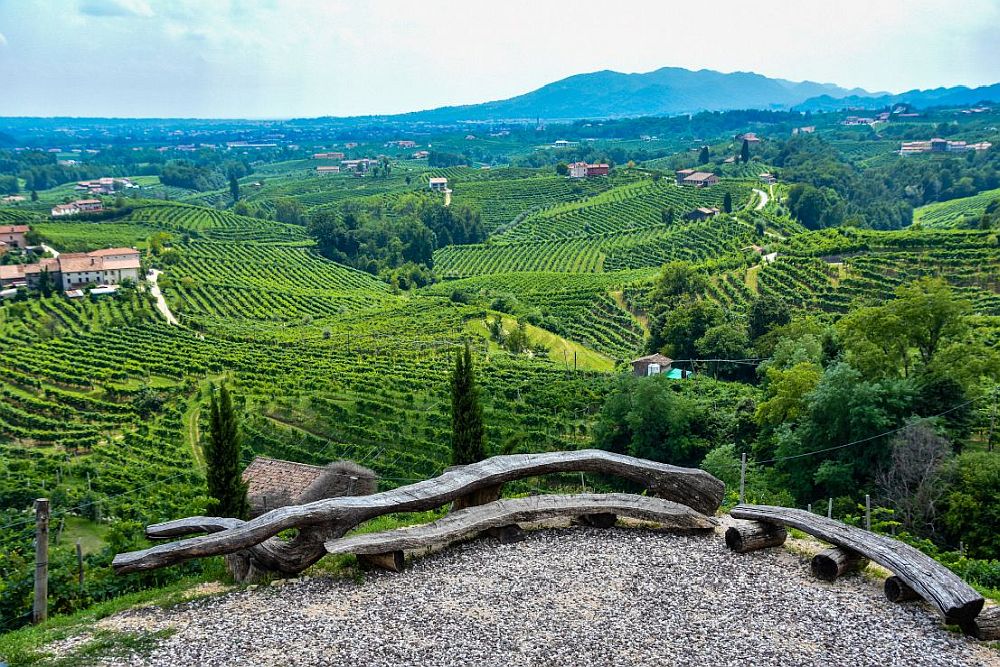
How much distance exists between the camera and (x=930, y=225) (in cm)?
9019

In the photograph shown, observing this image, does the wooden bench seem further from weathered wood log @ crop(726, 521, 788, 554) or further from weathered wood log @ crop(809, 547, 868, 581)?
weathered wood log @ crop(809, 547, 868, 581)

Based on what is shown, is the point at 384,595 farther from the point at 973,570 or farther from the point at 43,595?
the point at 973,570

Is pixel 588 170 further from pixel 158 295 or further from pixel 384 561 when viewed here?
pixel 384 561

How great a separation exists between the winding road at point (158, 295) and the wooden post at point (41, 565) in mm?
54727

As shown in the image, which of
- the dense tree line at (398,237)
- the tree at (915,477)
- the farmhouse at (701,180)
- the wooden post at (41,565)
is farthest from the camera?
the farmhouse at (701,180)

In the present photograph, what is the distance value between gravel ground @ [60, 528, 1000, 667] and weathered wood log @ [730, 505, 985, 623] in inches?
18.0

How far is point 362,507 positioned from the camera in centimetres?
1248

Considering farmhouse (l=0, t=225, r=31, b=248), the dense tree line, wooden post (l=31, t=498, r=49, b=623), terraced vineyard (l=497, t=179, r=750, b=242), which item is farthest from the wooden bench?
farmhouse (l=0, t=225, r=31, b=248)

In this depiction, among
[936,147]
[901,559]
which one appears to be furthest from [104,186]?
[901,559]

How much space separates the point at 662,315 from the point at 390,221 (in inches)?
2538

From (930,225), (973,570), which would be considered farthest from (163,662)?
(930,225)

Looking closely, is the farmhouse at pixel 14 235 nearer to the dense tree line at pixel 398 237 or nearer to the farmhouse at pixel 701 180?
the dense tree line at pixel 398 237

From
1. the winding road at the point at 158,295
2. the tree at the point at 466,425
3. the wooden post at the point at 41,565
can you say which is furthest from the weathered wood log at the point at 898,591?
the winding road at the point at 158,295

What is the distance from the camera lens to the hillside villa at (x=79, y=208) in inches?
4668
